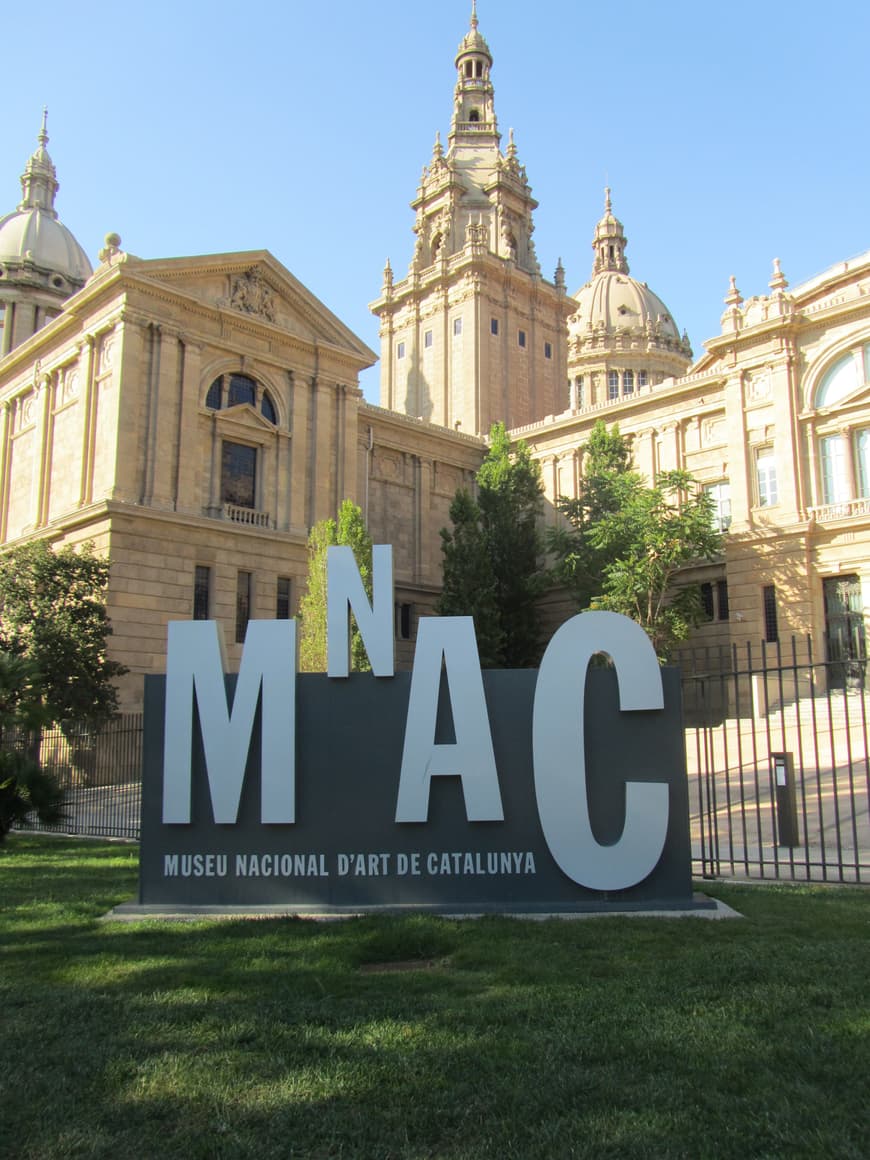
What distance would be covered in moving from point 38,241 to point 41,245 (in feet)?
1.30

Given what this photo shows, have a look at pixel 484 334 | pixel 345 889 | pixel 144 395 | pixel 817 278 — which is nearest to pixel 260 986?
pixel 345 889

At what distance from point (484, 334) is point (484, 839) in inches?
2095

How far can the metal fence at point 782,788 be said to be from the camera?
13.1 meters

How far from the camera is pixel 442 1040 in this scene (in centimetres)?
651

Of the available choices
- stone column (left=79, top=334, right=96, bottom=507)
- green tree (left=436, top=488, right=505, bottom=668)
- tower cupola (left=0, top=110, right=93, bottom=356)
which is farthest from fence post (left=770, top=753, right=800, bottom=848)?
tower cupola (left=0, top=110, right=93, bottom=356)

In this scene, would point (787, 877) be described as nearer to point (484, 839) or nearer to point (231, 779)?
point (484, 839)

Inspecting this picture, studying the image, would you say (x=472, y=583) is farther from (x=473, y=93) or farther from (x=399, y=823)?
(x=473, y=93)

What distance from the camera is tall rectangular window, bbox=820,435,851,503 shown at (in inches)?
1483

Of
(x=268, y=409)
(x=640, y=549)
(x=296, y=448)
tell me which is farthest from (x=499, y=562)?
(x=268, y=409)

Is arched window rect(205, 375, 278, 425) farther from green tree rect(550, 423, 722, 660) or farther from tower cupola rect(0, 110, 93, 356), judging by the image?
tower cupola rect(0, 110, 93, 356)

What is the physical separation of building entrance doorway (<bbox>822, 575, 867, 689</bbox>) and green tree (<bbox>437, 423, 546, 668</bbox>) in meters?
12.0

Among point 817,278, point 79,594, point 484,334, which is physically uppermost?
point 484,334

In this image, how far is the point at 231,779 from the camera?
11578 mm

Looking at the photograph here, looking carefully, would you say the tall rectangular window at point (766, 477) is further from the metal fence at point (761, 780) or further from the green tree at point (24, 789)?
the green tree at point (24, 789)
